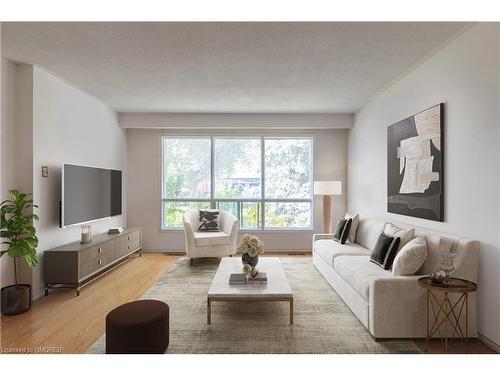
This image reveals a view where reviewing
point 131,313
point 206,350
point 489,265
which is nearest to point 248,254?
point 206,350

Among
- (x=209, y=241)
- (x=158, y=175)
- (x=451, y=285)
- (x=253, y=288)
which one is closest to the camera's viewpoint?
(x=451, y=285)

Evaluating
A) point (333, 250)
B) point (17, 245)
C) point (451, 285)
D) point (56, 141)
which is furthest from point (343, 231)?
point (56, 141)

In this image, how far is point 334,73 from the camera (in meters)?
3.71

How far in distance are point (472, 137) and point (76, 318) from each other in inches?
160

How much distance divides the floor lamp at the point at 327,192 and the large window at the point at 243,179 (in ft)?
2.28

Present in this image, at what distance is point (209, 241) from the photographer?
196 inches

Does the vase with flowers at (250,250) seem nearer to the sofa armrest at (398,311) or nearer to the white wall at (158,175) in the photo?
the sofa armrest at (398,311)

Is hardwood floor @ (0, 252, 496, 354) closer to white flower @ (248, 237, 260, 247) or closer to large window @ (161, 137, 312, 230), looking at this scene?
white flower @ (248, 237, 260, 247)

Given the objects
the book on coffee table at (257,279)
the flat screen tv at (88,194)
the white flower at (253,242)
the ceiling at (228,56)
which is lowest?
the book on coffee table at (257,279)

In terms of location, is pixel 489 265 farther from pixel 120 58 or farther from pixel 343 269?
pixel 120 58

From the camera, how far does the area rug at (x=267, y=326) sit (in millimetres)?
2439

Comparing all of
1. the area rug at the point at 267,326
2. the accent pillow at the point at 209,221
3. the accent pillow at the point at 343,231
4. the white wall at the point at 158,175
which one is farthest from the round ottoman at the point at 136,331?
the white wall at the point at 158,175

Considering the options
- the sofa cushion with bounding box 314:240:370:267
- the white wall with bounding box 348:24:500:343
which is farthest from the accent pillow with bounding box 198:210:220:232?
the white wall with bounding box 348:24:500:343

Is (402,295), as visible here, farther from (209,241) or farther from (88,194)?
(88,194)
